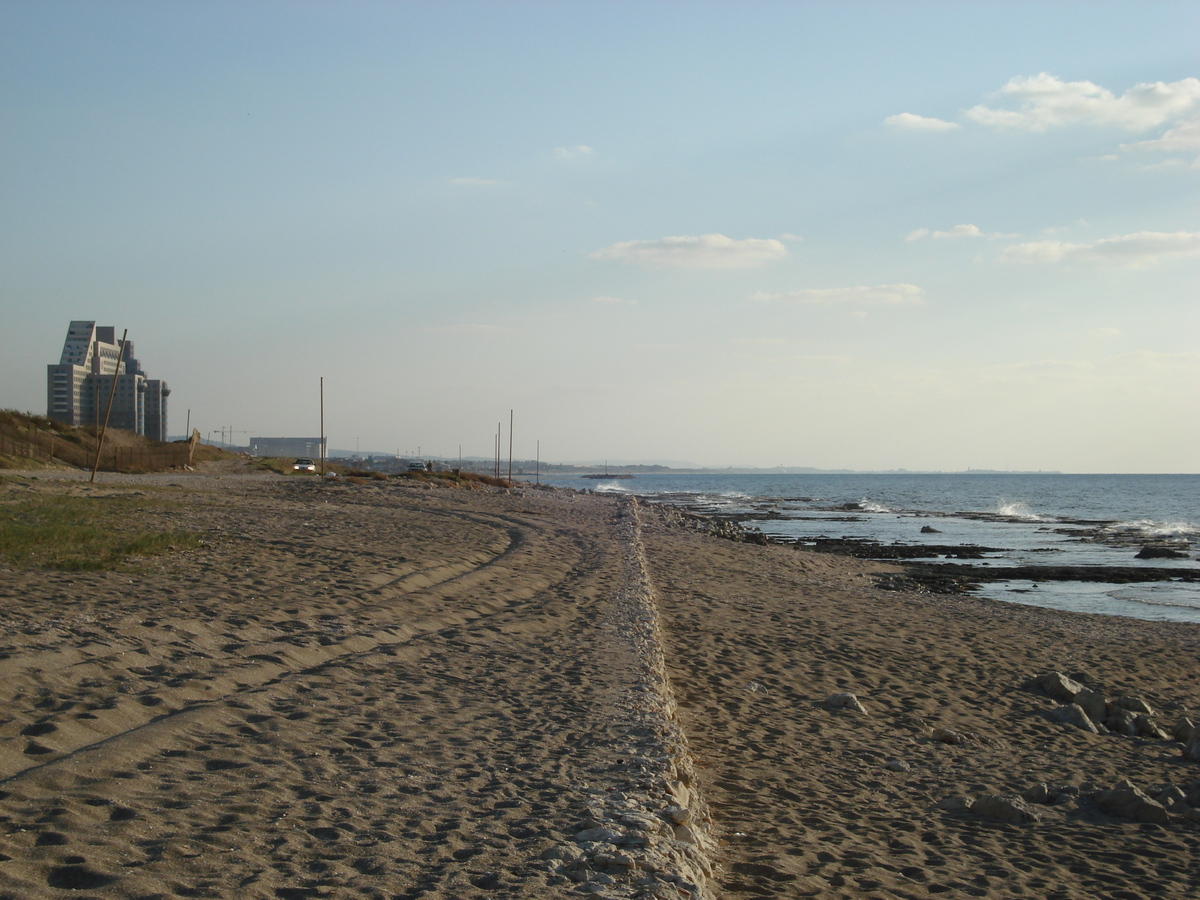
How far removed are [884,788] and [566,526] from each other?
20.8m

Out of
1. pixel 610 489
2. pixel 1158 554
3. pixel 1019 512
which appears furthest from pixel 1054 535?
pixel 610 489

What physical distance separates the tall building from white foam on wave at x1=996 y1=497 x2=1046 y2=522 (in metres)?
89.7

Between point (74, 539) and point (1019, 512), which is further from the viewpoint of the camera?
point (1019, 512)

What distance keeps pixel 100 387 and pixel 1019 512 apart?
93.7 m

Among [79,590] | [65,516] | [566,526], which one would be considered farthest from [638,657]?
[566,526]

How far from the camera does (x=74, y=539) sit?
12445 mm

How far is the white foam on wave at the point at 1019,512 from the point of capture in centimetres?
5019

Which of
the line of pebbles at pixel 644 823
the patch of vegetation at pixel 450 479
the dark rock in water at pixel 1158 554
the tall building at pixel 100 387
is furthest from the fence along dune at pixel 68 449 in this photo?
the tall building at pixel 100 387

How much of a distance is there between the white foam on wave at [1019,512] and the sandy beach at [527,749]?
4029 cm

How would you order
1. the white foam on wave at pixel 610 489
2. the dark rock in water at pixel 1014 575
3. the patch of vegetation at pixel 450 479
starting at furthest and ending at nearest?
1. the white foam on wave at pixel 610 489
2. the patch of vegetation at pixel 450 479
3. the dark rock in water at pixel 1014 575

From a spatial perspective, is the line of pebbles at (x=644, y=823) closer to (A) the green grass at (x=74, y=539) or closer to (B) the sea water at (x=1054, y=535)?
(A) the green grass at (x=74, y=539)

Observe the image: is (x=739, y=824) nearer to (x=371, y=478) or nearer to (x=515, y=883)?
(x=515, y=883)

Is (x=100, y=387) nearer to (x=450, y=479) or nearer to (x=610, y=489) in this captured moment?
(x=450, y=479)

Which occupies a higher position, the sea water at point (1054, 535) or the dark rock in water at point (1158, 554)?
the dark rock in water at point (1158, 554)
